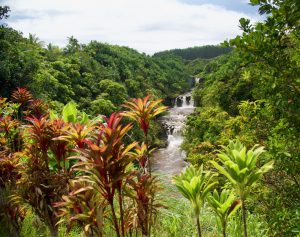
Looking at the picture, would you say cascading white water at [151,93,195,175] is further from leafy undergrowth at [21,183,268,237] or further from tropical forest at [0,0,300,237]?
tropical forest at [0,0,300,237]

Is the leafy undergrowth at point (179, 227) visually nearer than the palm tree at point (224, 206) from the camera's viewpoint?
No

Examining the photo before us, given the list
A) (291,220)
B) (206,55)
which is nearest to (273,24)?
(291,220)

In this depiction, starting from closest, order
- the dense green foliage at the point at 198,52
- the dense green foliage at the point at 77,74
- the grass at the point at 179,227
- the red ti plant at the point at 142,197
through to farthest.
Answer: the red ti plant at the point at 142,197 < the grass at the point at 179,227 < the dense green foliage at the point at 77,74 < the dense green foliage at the point at 198,52

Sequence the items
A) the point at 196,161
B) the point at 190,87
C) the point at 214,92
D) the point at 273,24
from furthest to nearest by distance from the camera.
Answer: the point at 190,87
the point at 214,92
the point at 196,161
the point at 273,24

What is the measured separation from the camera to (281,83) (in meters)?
2.27

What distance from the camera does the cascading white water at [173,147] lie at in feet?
80.7

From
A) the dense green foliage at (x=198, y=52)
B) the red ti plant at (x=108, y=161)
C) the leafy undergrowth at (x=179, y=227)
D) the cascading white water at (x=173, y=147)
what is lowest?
the cascading white water at (x=173, y=147)

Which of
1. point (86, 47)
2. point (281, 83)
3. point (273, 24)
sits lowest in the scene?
point (281, 83)

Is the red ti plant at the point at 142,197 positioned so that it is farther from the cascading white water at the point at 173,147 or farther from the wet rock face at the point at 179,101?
the wet rock face at the point at 179,101

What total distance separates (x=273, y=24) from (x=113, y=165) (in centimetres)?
153

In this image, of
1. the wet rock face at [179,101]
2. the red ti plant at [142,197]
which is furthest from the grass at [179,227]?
the wet rock face at [179,101]

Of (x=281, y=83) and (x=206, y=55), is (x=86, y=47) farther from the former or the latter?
(x=206, y=55)

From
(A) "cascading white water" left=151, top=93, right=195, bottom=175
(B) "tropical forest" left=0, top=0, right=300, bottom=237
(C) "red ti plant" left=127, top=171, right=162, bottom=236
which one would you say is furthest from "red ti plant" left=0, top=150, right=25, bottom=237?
(A) "cascading white water" left=151, top=93, right=195, bottom=175

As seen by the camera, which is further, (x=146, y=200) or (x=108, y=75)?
(x=108, y=75)
